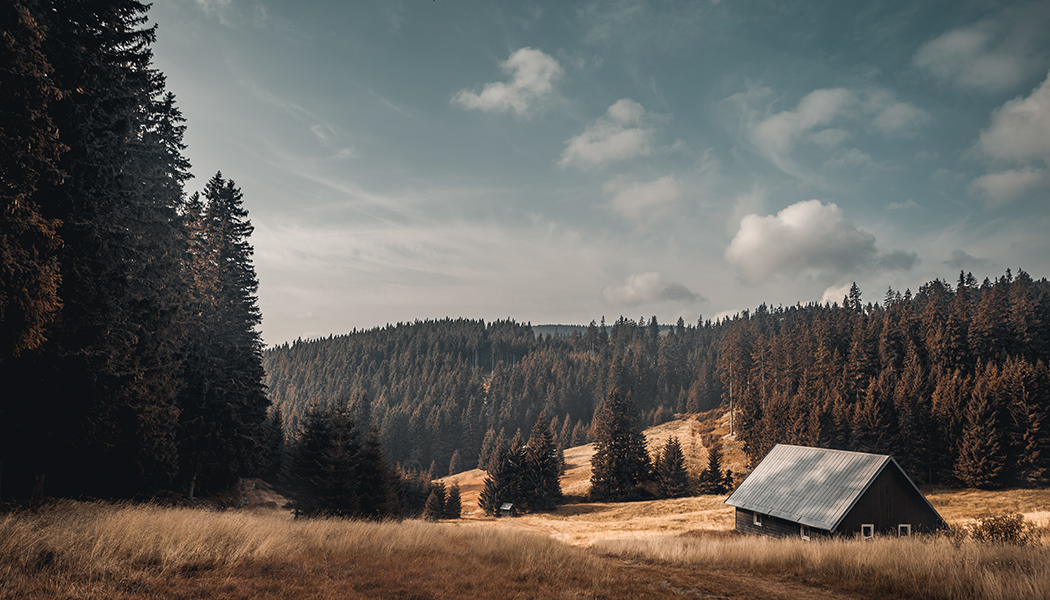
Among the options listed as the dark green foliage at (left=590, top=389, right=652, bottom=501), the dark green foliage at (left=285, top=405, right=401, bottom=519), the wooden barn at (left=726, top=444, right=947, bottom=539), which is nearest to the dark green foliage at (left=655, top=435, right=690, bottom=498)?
the dark green foliage at (left=590, top=389, right=652, bottom=501)

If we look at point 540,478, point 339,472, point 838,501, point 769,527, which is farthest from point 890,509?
point 540,478

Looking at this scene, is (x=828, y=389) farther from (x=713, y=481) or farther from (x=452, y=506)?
(x=452, y=506)

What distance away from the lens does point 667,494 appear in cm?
6556

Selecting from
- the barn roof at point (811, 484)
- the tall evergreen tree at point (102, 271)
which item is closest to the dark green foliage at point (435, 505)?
the barn roof at point (811, 484)

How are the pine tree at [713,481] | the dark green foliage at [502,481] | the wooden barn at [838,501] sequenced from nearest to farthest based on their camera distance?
the wooden barn at [838,501] < the dark green foliage at [502,481] < the pine tree at [713,481]

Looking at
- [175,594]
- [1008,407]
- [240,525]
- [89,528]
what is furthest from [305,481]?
[1008,407]

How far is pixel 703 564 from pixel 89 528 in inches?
578

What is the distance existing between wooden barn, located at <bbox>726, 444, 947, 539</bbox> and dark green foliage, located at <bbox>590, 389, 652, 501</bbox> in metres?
32.6

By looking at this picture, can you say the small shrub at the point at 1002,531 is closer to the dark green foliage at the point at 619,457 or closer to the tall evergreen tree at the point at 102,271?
the tall evergreen tree at the point at 102,271

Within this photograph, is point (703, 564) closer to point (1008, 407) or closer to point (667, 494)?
point (667, 494)

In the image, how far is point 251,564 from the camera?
26.0 ft

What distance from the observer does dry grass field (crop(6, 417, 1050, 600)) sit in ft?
21.9

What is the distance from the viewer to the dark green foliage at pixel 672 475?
6562cm

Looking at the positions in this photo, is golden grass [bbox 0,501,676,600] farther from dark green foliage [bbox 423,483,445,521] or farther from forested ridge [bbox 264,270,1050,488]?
dark green foliage [bbox 423,483,445,521]
